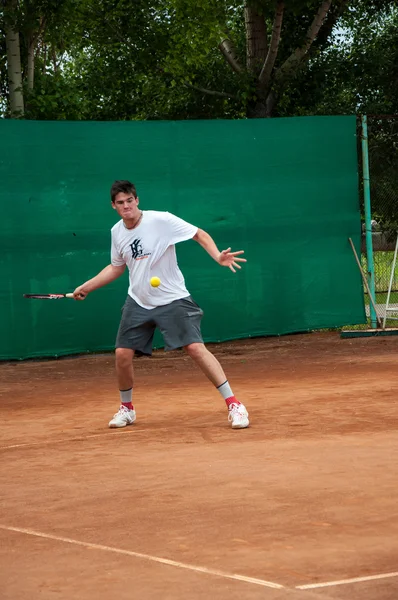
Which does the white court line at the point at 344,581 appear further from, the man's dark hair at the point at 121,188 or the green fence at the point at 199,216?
the green fence at the point at 199,216

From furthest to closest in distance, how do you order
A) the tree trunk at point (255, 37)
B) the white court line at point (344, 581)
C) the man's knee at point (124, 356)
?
the tree trunk at point (255, 37) < the man's knee at point (124, 356) < the white court line at point (344, 581)

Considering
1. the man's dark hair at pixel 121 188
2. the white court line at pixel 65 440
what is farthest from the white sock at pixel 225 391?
the man's dark hair at pixel 121 188

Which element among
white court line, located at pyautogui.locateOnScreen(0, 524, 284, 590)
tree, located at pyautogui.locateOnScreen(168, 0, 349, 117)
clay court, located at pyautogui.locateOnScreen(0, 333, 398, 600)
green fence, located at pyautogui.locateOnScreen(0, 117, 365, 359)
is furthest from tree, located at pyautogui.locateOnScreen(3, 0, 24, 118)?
white court line, located at pyautogui.locateOnScreen(0, 524, 284, 590)

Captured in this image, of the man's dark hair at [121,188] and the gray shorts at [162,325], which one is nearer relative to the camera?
the man's dark hair at [121,188]

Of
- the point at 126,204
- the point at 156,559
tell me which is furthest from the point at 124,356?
the point at 156,559

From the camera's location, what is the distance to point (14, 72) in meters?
15.2

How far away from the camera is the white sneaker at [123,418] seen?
7672 mm

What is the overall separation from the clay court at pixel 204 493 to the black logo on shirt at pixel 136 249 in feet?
3.81

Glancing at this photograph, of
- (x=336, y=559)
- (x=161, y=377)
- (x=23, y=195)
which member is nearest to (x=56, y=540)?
(x=336, y=559)

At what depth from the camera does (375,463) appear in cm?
592

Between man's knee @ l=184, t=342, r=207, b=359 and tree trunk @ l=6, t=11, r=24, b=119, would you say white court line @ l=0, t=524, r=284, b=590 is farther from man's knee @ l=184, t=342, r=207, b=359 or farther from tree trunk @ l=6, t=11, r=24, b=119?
tree trunk @ l=6, t=11, r=24, b=119

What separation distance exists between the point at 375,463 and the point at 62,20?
1155cm

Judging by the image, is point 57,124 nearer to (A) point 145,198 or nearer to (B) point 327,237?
(A) point 145,198

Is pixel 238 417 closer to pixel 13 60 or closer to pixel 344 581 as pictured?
pixel 344 581
